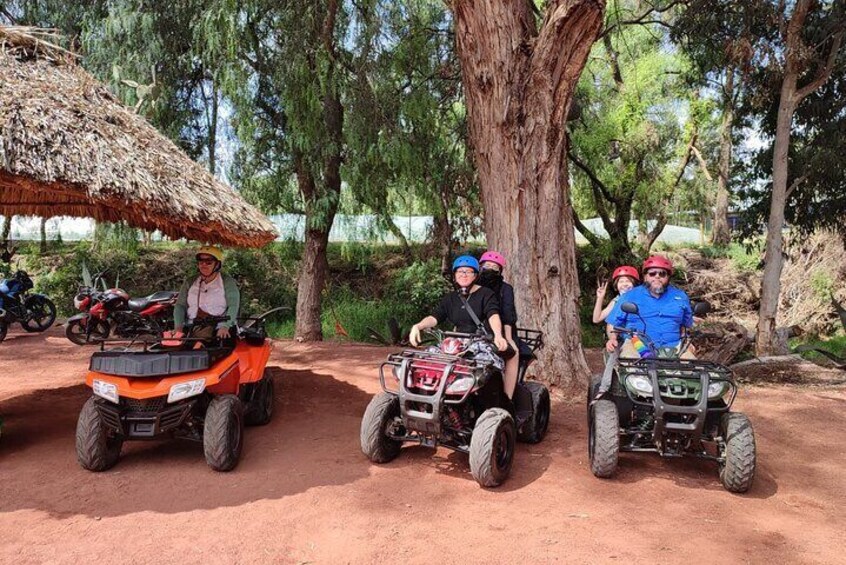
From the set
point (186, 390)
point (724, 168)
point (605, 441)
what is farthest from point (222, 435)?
point (724, 168)

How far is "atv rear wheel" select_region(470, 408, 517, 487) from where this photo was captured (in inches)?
173

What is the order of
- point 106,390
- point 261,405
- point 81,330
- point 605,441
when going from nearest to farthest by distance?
point 605,441 < point 106,390 < point 261,405 < point 81,330

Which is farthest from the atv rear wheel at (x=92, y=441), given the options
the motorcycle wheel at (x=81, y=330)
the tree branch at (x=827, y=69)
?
the tree branch at (x=827, y=69)

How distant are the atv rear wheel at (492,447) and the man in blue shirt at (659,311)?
115 centimetres

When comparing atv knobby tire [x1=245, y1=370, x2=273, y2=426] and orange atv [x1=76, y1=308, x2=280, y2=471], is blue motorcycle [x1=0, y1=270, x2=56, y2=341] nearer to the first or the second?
atv knobby tire [x1=245, y1=370, x2=273, y2=426]

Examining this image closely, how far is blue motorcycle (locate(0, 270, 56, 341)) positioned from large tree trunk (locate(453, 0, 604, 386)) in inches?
352

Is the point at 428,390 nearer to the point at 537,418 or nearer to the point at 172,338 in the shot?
the point at 537,418

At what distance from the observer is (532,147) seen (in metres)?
7.12

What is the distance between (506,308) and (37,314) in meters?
10.2

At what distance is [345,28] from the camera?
1116cm

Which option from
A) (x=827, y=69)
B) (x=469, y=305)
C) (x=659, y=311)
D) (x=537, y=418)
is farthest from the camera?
(x=827, y=69)

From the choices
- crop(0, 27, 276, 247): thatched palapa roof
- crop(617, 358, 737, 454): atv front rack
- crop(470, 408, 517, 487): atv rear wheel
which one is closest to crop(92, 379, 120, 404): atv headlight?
crop(0, 27, 276, 247): thatched palapa roof

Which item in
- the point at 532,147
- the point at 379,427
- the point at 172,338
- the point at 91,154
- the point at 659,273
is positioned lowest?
the point at 379,427

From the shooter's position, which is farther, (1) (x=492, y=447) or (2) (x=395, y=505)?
(1) (x=492, y=447)
